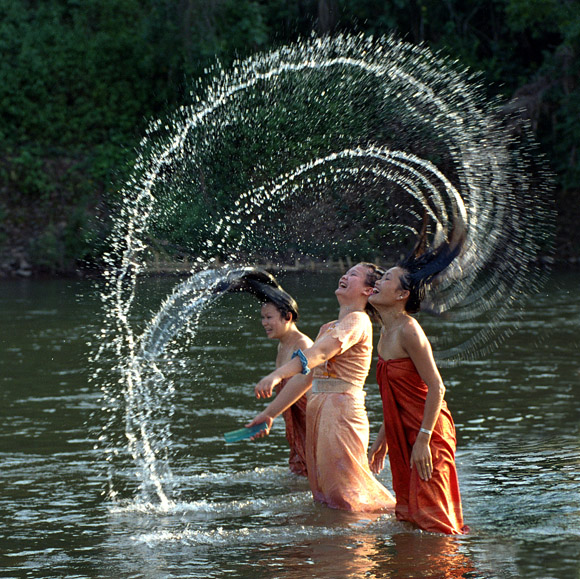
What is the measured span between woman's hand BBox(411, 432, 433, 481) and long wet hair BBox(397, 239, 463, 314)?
0.79 metres

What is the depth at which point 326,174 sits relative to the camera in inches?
1045

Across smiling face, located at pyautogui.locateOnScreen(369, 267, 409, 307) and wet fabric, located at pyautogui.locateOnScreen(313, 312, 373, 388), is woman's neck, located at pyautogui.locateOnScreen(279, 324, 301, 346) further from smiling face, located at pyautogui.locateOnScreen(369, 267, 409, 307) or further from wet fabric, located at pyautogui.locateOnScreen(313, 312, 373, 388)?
smiling face, located at pyautogui.locateOnScreen(369, 267, 409, 307)

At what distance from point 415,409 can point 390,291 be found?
0.70 m

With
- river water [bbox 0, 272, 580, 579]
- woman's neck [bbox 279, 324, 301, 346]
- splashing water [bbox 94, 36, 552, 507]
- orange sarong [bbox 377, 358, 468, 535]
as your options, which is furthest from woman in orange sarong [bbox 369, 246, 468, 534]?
splashing water [bbox 94, 36, 552, 507]

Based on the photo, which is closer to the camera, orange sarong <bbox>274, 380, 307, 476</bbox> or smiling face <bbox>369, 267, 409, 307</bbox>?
smiling face <bbox>369, 267, 409, 307</bbox>

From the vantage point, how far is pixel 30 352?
16.0 metres

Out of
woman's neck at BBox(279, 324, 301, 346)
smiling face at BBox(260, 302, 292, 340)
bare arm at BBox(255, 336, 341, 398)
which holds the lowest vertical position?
bare arm at BBox(255, 336, 341, 398)

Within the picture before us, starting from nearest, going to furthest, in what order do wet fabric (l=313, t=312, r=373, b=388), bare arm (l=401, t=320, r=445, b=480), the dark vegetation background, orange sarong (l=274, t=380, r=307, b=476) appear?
bare arm (l=401, t=320, r=445, b=480), wet fabric (l=313, t=312, r=373, b=388), orange sarong (l=274, t=380, r=307, b=476), the dark vegetation background

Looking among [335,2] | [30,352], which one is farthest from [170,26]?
[30,352]

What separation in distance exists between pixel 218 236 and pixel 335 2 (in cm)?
828

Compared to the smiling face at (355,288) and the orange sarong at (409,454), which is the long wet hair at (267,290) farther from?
the orange sarong at (409,454)

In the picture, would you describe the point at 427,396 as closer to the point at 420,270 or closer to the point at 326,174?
the point at 420,270

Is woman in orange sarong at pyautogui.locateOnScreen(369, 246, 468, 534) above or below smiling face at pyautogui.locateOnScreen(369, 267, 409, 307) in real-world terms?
below

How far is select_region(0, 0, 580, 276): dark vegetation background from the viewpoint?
31.0m
